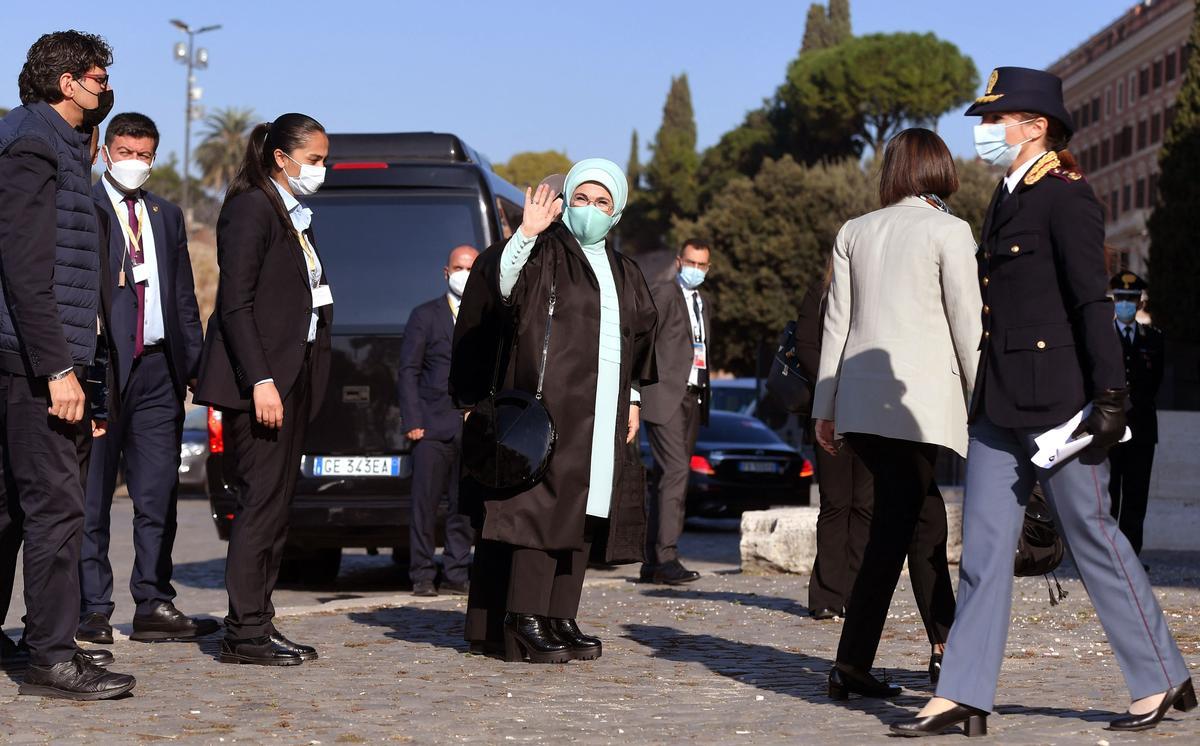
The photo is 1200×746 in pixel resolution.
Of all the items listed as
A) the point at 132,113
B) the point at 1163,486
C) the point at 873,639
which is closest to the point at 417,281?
the point at 132,113

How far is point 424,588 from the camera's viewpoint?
10.4 meters

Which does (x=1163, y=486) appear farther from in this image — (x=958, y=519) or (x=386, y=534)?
(x=386, y=534)

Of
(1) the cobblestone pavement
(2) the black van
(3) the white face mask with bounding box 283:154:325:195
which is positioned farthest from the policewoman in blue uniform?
(2) the black van

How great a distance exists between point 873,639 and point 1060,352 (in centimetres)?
123

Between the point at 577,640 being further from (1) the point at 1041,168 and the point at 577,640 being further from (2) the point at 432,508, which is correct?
(2) the point at 432,508

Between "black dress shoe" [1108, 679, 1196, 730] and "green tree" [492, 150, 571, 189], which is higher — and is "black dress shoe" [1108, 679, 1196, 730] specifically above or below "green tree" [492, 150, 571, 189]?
below

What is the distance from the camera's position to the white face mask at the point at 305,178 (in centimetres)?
711

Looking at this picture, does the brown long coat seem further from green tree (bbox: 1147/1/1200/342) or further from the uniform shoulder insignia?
green tree (bbox: 1147/1/1200/342)

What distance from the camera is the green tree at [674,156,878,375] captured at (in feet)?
209

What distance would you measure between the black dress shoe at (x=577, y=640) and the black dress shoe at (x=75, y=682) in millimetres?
1829

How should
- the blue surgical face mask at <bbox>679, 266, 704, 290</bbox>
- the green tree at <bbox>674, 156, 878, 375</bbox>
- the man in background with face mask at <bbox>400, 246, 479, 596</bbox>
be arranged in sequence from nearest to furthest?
the man in background with face mask at <bbox>400, 246, 479, 596</bbox>, the blue surgical face mask at <bbox>679, 266, 704, 290</bbox>, the green tree at <bbox>674, 156, 878, 375</bbox>

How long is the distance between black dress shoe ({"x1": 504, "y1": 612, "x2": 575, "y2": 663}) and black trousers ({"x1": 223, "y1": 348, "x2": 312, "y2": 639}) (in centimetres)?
92

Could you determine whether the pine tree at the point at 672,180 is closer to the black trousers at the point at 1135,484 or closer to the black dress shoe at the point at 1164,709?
the black trousers at the point at 1135,484

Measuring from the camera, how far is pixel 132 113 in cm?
782
